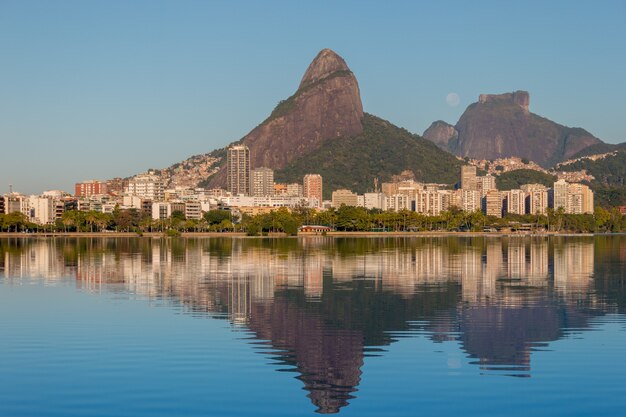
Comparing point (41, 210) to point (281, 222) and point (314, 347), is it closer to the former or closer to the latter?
point (281, 222)

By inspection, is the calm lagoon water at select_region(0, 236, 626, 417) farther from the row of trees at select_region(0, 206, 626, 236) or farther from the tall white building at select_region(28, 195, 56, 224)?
the tall white building at select_region(28, 195, 56, 224)

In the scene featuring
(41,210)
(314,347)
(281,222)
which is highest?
(41,210)

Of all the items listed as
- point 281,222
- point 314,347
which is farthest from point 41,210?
point 314,347

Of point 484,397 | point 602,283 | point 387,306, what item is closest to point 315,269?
point 602,283

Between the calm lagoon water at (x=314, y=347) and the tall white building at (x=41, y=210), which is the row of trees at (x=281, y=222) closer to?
the tall white building at (x=41, y=210)

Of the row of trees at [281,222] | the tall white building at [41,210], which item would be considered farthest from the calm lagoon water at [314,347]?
the tall white building at [41,210]

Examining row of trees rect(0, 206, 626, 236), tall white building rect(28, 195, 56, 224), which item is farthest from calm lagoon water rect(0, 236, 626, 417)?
tall white building rect(28, 195, 56, 224)

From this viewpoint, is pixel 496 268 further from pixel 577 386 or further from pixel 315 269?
pixel 577 386
